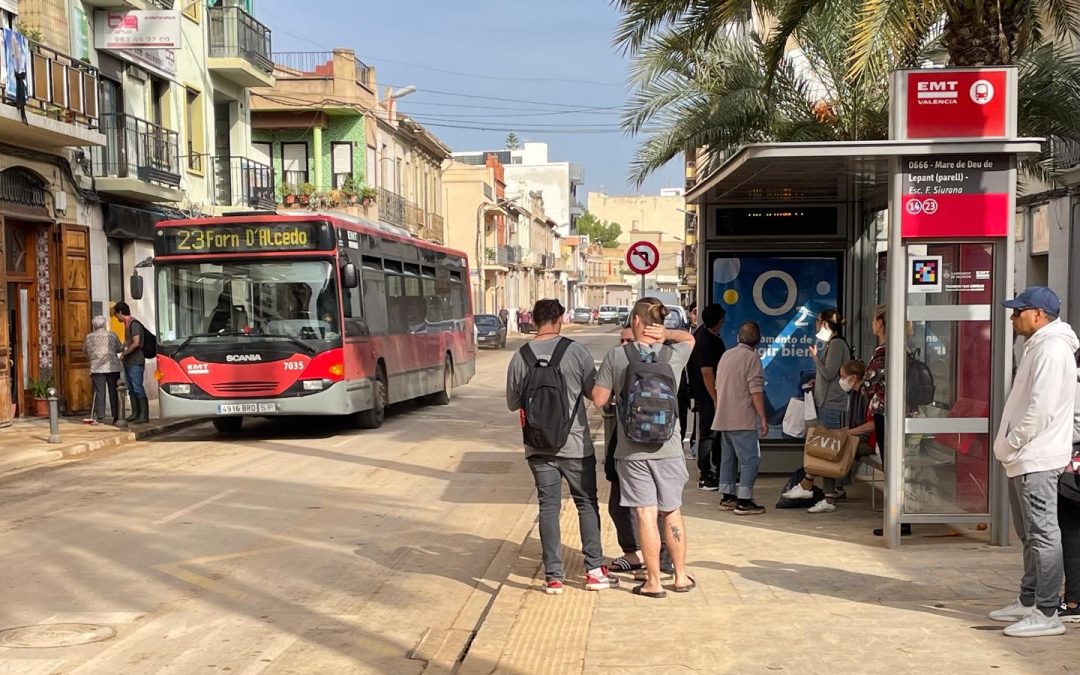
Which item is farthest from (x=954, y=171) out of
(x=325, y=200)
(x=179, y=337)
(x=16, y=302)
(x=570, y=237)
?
(x=570, y=237)

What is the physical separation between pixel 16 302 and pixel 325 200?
21.8 meters

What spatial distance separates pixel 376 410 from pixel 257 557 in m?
9.52

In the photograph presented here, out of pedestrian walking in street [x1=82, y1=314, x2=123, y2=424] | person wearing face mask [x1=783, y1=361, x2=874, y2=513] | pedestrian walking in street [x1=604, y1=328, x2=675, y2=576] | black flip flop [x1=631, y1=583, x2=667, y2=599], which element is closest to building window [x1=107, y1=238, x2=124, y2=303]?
pedestrian walking in street [x1=82, y1=314, x2=123, y2=424]

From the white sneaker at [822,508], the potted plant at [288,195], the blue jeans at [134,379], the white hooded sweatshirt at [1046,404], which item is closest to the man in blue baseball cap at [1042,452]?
the white hooded sweatshirt at [1046,404]

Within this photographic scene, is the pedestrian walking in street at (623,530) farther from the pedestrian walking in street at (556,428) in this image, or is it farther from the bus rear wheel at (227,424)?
the bus rear wheel at (227,424)

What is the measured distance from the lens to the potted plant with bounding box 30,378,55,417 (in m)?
19.3

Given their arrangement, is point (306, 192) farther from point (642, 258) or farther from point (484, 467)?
point (484, 467)

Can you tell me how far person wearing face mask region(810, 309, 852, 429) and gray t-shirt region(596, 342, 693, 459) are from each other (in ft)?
11.5

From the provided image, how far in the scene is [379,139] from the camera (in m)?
45.0

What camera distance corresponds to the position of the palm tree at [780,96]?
15.5 metres

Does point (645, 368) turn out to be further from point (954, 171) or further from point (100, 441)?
point (100, 441)

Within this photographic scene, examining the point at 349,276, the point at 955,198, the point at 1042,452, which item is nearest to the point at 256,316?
the point at 349,276

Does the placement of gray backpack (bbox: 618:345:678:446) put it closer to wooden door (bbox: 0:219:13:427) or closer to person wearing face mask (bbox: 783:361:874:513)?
person wearing face mask (bbox: 783:361:874:513)

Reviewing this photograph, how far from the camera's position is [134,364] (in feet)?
60.3
